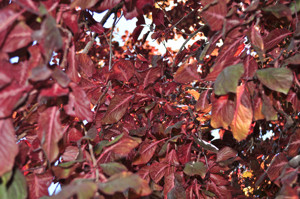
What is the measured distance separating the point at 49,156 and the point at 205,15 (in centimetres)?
58

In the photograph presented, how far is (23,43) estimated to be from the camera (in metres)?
0.62

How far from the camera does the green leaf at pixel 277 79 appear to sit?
0.75 m

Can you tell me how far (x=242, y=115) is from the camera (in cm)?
86

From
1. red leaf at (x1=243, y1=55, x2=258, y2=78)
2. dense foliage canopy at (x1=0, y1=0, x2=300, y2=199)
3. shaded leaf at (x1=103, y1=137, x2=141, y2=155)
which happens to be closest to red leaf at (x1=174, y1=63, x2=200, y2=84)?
dense foliage canopy at (x1=0, y1=0, x2=300, y2=199)

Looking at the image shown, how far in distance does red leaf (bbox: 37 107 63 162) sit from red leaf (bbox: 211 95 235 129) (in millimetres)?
497

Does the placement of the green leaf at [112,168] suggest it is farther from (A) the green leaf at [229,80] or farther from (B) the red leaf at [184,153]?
(B) the red leaf at [184,153]

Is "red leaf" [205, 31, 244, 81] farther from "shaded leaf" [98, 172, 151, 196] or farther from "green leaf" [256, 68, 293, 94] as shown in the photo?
"shaded leaf" [98, 172, 151, 196]

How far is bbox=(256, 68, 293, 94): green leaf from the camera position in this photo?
29.6 inches

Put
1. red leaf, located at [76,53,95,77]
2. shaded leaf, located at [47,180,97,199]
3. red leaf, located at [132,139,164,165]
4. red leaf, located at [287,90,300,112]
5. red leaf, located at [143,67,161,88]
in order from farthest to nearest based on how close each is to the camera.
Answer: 1. red leaf, located at [143,67,161,88]
2. red leaf, located at [132,139,164,165]
3. red leaf, located at [76,53,95,77]
4. red leaf, located at [287,90,300,112]
5. shaded leaf, located at [47,180,97,199]

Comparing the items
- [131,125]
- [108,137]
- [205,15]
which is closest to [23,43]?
[205,15]

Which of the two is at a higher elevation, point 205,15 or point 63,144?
point 205,15

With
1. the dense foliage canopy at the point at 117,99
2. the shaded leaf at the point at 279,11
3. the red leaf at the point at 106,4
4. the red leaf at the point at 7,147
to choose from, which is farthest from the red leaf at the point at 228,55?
the red leaf at the point at 7,147

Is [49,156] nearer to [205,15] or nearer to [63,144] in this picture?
[63,144]

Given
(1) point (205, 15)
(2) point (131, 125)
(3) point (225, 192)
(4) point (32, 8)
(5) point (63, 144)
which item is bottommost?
(3) point (225, 192)
